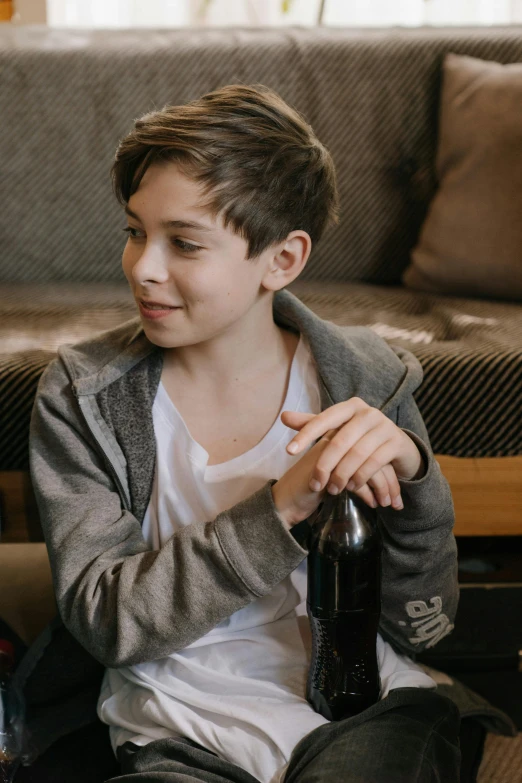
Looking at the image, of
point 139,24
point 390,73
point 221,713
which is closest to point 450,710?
point 221,713

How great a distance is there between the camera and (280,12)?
2.12 metres

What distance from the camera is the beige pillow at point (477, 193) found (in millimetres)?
1457

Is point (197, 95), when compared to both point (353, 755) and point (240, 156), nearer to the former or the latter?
point (240, 156)

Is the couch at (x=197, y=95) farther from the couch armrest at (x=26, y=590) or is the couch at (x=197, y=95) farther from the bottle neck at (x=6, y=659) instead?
the bottle neck at (x=6, y=659)

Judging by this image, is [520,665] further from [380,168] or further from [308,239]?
[380,168]

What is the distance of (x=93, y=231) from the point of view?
1649 millimetres

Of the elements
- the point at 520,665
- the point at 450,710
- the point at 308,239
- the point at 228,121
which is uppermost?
the point at 228,121

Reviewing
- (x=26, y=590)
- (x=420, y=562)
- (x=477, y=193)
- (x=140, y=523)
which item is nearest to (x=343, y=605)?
(x=420, y=562)

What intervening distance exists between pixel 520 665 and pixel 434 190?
2.89 ft

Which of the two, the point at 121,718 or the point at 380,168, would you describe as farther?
the point at 380,168

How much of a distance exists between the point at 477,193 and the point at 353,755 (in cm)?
101

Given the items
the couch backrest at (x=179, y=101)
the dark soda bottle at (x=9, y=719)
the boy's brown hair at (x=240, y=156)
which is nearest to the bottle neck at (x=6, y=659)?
the dark soda bottle at (x=9, y=719)

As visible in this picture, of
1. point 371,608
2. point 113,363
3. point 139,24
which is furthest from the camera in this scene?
point 139,24

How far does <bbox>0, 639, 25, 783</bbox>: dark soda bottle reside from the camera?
2.99ft
